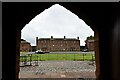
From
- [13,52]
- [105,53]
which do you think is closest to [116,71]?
[105,53]

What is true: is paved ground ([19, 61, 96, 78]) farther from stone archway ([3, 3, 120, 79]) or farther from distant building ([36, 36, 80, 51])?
distant building ([36, 36, 80, 51])

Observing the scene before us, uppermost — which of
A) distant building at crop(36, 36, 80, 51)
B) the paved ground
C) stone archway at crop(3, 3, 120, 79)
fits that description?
distant building at crop(36, 36, 80, 51)

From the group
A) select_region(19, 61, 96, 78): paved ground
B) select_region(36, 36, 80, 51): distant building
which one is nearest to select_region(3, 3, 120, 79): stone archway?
select_region(19, 61, 96, 78): paved ground

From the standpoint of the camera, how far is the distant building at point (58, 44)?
117250 millimetres

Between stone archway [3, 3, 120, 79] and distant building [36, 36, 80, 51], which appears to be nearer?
stone archway [3, 3, 120, 79]

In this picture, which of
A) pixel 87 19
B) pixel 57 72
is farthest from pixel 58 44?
pixel 87 19

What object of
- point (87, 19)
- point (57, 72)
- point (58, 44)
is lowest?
point (57, 72)

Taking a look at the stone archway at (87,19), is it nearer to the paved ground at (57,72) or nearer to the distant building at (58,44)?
the paved ground at (57,72)

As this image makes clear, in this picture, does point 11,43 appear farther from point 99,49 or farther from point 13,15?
point 99,49

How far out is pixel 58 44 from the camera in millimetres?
120375

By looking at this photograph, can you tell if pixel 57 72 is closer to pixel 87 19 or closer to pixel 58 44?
pixel 87 19

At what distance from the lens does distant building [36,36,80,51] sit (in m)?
117

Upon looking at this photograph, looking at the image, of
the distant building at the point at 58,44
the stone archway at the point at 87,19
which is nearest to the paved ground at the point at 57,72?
the stone archway at the point at 87,19

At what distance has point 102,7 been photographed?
1020 cm
